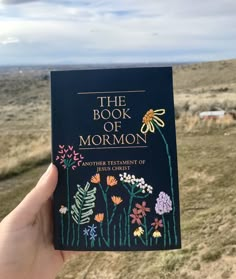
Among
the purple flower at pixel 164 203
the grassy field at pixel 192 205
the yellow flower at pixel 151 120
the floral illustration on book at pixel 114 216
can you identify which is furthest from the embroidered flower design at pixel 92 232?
the grassy field at pixel 192 205

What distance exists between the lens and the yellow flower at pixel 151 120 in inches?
68.9

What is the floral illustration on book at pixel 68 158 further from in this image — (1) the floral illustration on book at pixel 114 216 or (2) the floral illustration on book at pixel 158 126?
Result: (2) the floral illustration on book at pixel 158 126

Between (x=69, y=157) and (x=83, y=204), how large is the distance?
6.0 inches

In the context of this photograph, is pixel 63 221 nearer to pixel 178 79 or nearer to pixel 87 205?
pixel 87 205

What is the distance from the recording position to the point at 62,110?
1.78m

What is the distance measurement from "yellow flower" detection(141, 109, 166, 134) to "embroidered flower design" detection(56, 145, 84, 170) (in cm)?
21

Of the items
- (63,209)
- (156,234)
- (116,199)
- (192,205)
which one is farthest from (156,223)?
(192,205)

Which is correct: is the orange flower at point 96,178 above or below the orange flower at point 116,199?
above

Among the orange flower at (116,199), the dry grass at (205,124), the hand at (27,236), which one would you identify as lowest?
the hand at (27,236)

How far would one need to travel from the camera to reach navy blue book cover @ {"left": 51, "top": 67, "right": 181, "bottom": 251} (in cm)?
176

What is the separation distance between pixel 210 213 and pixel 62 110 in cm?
509

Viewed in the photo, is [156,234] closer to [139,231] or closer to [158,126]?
[139,231]

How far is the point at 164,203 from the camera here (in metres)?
1.78

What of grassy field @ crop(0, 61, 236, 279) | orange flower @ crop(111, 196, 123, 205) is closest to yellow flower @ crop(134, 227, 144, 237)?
orange flower @ crop(111, 196, 123, 205)
